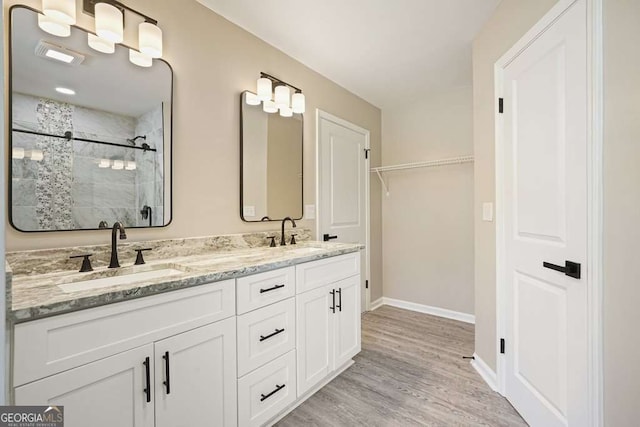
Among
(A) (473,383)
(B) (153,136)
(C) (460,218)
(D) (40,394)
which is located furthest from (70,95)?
(C) (460,218)

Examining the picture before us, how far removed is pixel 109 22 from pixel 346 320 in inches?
86.9

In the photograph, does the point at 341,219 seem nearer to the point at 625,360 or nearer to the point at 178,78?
the point at 178,78

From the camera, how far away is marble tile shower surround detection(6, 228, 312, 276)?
1.25 meters

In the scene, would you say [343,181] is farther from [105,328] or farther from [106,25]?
[105,328]

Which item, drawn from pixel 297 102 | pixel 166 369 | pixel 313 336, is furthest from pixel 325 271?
pixel 297 102

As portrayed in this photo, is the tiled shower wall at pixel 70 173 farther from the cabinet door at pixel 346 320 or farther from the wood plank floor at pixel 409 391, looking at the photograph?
the wood plank floor at pixel 409 391

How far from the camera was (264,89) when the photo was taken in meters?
2.22

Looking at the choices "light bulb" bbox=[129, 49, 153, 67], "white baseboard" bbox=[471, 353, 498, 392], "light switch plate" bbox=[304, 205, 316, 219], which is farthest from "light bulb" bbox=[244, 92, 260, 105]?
"white baseboard" bbox=[471, 353, 498, 392]

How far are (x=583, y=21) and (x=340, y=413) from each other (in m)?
2.21

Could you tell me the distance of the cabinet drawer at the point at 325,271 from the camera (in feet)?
5.89

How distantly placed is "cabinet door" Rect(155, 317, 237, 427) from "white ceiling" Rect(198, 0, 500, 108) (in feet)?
6.38

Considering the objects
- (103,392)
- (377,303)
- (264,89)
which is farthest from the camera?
(377,303)

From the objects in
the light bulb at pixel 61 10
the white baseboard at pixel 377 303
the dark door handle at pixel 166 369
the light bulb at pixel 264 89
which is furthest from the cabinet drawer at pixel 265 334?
the white baseboard at pixel 377 303

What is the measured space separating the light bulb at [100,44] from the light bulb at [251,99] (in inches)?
32.2
